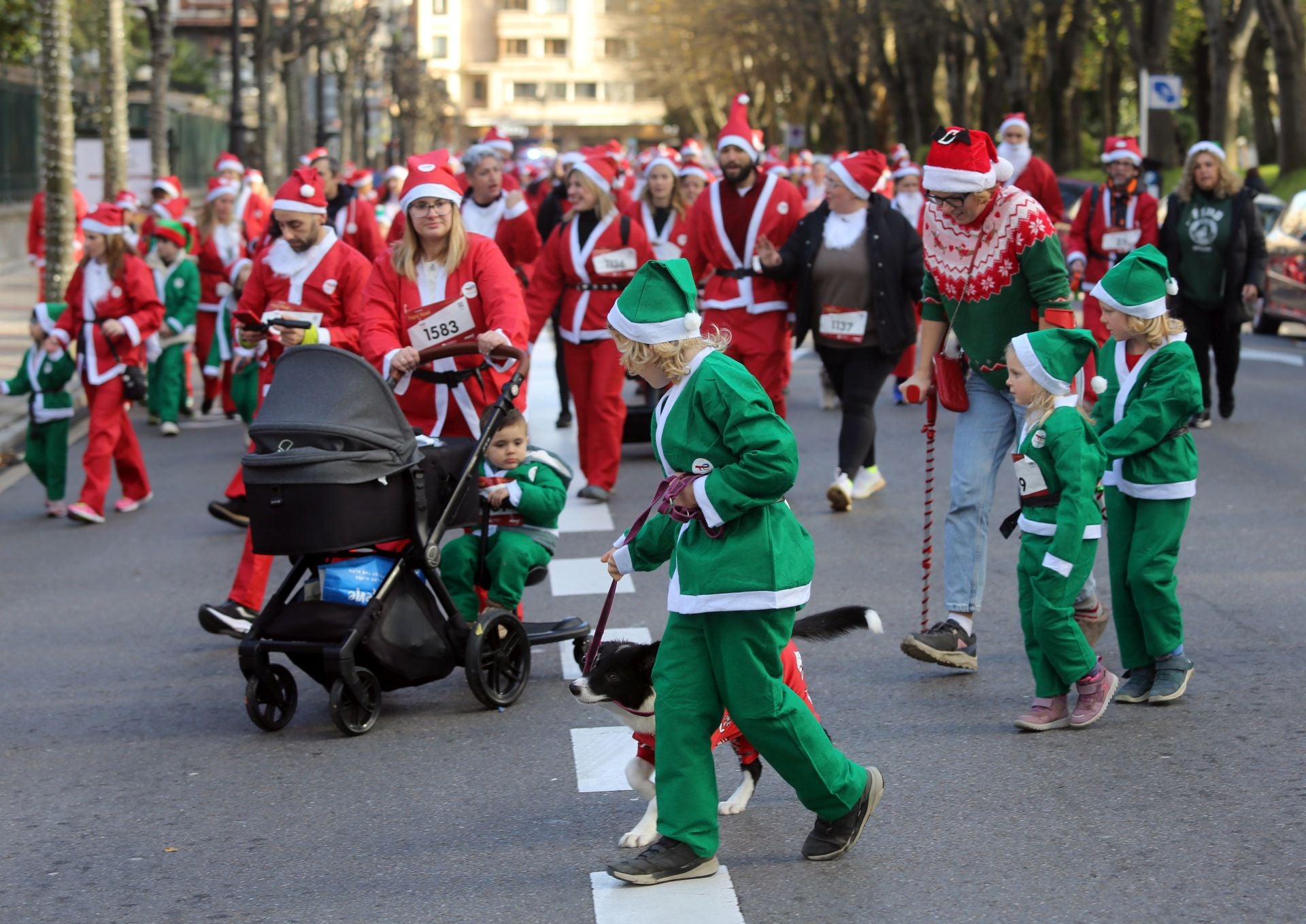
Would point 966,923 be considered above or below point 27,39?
below

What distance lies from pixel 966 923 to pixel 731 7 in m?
68.1

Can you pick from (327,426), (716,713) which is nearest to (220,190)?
(327,426)

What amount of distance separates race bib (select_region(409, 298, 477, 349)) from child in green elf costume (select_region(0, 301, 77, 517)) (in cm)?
451

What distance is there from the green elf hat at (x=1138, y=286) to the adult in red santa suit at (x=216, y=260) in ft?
33.8

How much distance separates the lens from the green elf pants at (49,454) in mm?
11266

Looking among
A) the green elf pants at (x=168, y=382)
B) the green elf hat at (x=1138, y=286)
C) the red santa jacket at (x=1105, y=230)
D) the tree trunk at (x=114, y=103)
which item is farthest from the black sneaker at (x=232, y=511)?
the tree trunk at (x=114, y=103)

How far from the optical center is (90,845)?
5363 mm

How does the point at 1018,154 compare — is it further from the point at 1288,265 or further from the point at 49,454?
the point at 49,454

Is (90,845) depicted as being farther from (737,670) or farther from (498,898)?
(737,670)

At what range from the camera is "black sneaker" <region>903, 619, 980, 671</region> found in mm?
6891

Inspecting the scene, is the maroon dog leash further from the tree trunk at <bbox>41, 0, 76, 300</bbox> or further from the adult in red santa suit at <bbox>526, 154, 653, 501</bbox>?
the tree trunk at <bbox>41, 0, 76, 300</bbox>

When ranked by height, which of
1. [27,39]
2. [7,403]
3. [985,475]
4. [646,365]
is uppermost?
[27,39]

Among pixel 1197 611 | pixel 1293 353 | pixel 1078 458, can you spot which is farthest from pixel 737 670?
pixel 1293 353

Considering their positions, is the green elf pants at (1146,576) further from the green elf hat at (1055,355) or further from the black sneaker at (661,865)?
the black sneaker at (661,865)
